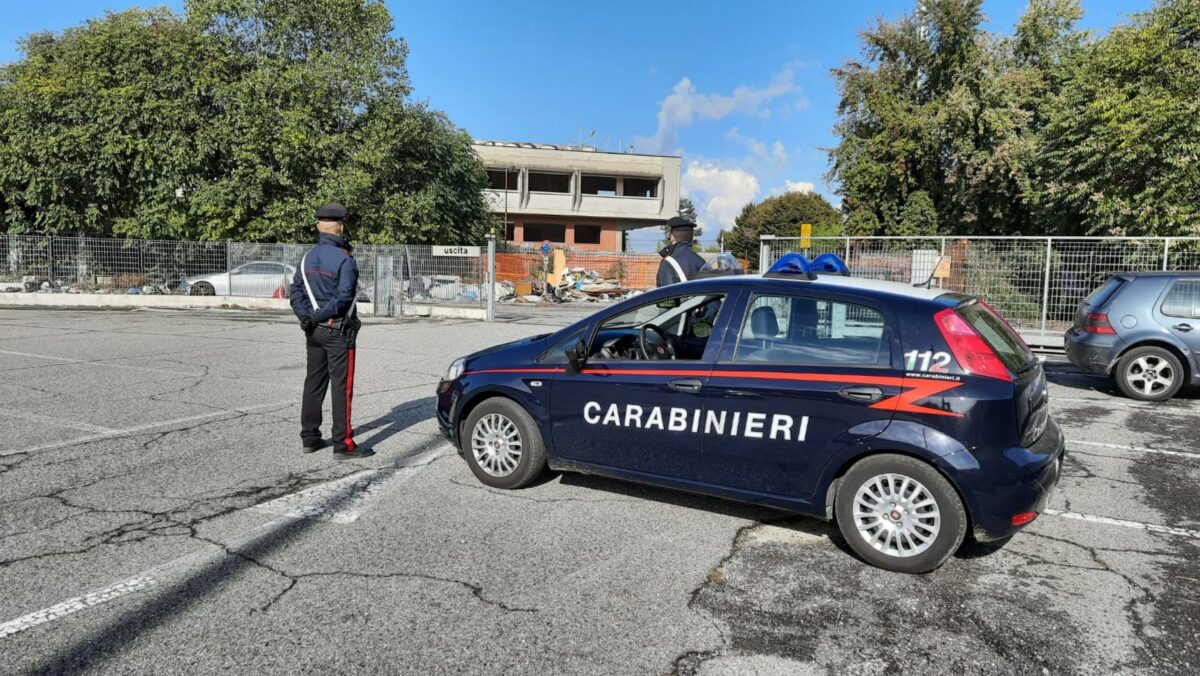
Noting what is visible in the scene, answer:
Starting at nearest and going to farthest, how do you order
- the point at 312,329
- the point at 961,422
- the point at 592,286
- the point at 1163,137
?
the point at 961,422 < the point at 312,329 < the point at 1163,137 < the point at 592,286

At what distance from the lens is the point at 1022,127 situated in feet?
91.3

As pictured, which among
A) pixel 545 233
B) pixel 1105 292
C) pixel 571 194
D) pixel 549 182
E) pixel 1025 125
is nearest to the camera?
pixel 1105 292

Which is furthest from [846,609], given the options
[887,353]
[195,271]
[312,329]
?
[195,271]

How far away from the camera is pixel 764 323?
412 centimetres

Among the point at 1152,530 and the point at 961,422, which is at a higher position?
the point at 961,422

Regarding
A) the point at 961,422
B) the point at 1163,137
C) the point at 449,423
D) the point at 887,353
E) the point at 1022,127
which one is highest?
the point at 1022,127

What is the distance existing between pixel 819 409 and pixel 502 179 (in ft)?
177

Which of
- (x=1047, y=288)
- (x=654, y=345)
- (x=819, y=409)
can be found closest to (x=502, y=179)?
(x=1047, y=288)

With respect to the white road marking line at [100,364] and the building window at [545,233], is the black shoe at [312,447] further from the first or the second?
the building window at [545,233]

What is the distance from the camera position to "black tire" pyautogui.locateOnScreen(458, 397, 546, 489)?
4.77m

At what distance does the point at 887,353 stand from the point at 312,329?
4138 millimetres

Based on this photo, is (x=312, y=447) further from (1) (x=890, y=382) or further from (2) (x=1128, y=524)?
(2) (x=1128, y=524)

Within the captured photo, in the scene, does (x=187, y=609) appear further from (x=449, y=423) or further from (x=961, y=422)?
(x=961, y=422)

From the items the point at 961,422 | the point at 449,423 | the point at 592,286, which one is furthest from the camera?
the point at 592,286
